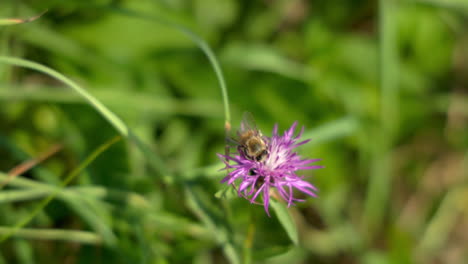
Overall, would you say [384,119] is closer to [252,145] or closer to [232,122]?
[232,122]

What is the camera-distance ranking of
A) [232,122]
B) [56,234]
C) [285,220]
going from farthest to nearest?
[232,122] → [56,234] → [285,220]

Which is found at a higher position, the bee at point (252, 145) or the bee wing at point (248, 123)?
the bee wing at point (248, 123)

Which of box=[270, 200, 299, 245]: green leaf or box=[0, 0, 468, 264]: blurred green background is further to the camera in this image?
box=[0, 0, 468, 264]: blurred green background

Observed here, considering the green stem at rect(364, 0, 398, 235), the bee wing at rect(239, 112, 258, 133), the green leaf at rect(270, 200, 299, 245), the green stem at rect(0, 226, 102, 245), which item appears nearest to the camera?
the green leaf at rect(270, 200, 299, 245)

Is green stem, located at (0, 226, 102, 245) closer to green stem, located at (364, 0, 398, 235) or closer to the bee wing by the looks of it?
the bee wing

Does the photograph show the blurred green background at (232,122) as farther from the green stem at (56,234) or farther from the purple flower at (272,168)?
the purple flower at (272,168)

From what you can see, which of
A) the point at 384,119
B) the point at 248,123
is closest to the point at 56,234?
the point at 248,123

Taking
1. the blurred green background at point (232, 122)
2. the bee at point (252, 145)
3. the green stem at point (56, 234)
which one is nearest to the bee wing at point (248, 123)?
the bee at point (252, 145)

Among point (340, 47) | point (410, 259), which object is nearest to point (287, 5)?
point (340, 47)

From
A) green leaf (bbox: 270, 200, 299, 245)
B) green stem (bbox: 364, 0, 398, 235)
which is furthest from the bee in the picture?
green stem (bbox: 364, 0, 398, 235)
